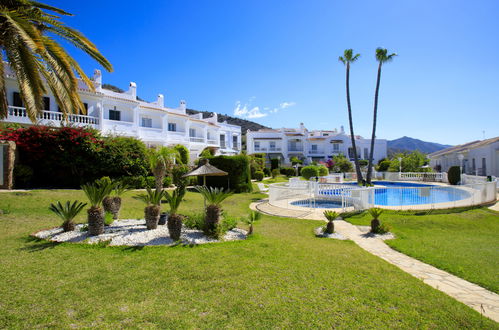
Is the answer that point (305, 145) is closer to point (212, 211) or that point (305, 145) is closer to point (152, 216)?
point (212, 211)

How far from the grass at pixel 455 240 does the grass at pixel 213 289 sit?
1504mm

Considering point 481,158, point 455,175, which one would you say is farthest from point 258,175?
point 481,158

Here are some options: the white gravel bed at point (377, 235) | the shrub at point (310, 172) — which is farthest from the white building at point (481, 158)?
the white gravel bed at point (377, 235)

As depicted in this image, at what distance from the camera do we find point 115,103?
24375 millimetres

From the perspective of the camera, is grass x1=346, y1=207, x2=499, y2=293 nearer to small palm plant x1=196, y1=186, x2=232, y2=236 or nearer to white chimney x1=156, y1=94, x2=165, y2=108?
small palm plant x1=196, y1=186, x2=232, y2=236

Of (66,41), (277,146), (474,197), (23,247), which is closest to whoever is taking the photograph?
(23,247)

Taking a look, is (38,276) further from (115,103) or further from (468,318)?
(115,103)

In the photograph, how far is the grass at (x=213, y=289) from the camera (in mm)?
3605

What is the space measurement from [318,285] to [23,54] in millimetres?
9641

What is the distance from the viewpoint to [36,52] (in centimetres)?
701

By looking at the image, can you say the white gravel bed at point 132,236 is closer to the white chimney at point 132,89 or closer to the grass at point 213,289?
the grass at point 213,289

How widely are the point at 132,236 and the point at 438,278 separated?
306 inches

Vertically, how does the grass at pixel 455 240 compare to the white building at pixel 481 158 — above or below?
below

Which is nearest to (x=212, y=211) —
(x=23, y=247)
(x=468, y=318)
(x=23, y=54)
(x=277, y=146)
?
(x=23, y=247)
